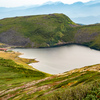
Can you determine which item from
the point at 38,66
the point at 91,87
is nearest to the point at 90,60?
the point at 38,66

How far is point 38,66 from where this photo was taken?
557ft

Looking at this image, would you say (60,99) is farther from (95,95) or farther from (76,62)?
(76,62)

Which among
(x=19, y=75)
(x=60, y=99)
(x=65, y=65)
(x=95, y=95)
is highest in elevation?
(x=95, y=95)

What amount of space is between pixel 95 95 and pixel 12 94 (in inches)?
1575

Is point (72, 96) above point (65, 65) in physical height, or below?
above

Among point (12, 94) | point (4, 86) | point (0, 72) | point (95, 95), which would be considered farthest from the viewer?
point (0, 72)

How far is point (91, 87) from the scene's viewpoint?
31109 mm

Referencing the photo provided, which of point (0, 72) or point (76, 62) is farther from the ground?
point (0, 72)

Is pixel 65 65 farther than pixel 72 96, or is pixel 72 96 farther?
pixel 65 65

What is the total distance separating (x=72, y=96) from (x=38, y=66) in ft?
459

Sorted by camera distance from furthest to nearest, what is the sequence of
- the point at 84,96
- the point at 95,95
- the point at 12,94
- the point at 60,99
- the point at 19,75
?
1. the point at 19,75
2. the point at 12,94
3. the point at 60,99
4. the point at 84,96
5. the point at 95,95

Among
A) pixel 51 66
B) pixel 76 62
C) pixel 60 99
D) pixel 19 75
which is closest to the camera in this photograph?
pixel 60 99

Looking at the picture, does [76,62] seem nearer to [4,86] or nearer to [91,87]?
[4,86]

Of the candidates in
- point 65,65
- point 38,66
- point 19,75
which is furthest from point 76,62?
point 19,75
